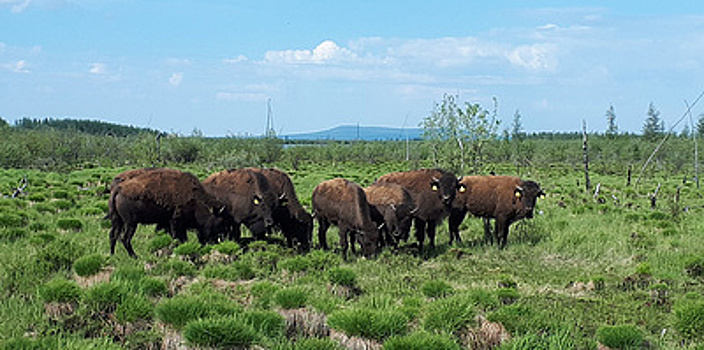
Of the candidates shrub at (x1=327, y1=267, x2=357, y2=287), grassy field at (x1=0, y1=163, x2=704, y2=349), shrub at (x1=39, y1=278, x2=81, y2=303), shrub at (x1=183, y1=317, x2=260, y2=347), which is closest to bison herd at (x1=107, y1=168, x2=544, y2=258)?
grassy field at (x1=0, y1=163, x2=704, y2=349)

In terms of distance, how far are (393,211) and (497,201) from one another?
317cm

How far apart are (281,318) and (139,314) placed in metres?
1.58

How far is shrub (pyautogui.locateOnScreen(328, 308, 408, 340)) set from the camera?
18.5 feet

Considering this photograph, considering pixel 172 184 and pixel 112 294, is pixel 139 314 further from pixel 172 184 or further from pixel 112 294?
pixel 172 184

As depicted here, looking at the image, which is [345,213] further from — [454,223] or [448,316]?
[448,316]

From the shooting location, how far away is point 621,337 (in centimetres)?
577

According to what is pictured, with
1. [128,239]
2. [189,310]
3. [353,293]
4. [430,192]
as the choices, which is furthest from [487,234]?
[189,310]

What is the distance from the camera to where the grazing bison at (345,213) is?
1098cm

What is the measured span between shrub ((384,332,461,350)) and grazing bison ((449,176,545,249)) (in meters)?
7.87

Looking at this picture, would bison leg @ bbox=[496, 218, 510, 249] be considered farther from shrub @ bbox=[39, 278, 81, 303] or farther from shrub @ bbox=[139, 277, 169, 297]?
shrub @ bbox=[39, 278, 81, 303]

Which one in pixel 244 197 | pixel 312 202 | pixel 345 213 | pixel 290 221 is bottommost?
pixel 290 221

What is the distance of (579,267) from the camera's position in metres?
10.6

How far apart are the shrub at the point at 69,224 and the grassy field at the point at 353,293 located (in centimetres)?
2

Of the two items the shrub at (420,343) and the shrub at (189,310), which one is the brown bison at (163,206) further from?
the shrub at (420,343)
